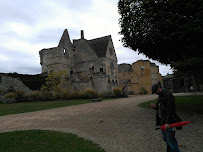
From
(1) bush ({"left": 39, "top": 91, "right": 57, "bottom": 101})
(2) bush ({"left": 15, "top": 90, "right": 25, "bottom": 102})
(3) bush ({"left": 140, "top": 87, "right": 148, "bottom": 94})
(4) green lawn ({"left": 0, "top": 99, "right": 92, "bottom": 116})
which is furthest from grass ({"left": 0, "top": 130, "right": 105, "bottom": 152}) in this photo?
(3) bush ({"left": 140, "top": 87, "right": 148, "bottom": 94})

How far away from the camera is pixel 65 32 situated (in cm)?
3516

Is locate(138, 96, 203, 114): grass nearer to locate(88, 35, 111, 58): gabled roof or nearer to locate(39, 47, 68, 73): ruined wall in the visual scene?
locate(88, 35, 111, 58): gabled roof

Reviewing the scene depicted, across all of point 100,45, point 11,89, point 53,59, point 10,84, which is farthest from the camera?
point 100,45

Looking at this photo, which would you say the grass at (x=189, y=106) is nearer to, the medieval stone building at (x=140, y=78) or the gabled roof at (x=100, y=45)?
the gabled roof at (x=100, y=45)

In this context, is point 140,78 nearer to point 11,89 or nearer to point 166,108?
point 11,89

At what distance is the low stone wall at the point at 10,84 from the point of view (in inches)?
1030

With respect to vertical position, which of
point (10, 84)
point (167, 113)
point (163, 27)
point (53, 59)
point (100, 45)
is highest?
point (100, 45)

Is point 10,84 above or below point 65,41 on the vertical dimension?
below

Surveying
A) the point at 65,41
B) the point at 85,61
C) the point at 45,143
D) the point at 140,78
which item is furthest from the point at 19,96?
the point at 140,78

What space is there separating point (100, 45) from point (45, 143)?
30340mm

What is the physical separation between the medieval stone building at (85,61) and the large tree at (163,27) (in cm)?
2057

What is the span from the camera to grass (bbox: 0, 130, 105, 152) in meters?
4.84

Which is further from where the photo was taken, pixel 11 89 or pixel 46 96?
pixel 11 89

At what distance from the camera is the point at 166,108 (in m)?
3.81
